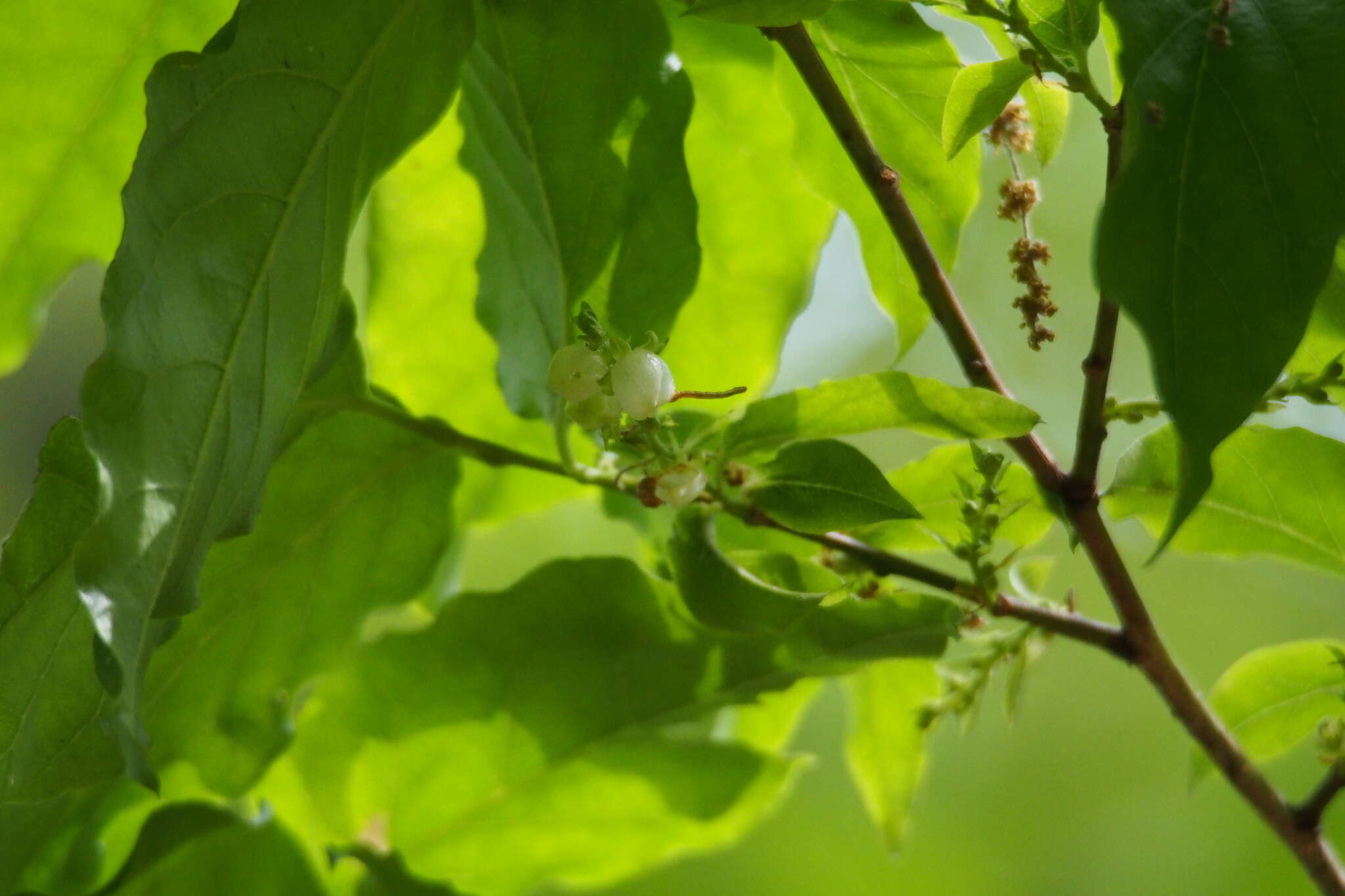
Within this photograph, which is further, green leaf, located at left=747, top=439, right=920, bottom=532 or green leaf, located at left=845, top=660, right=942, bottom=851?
green leaf, located at left=845, top=660, right=942, bottom=851

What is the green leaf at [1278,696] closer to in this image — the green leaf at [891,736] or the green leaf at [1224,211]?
the green leaf at [891,736]

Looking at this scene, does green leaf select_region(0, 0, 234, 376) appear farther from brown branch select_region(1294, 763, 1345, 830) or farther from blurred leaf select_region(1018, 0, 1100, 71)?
brown branch select_region(1294, 763, 1345, 830)

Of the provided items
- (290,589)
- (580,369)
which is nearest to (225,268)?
(580,369)

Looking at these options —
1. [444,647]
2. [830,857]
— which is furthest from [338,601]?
[830,857]

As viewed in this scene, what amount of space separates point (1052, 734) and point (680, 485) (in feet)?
4.95

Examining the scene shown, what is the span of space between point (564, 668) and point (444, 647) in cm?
6

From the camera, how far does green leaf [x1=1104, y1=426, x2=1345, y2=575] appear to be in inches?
17.8

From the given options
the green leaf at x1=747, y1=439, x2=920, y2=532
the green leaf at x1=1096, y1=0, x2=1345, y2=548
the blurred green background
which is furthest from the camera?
the blurred green background

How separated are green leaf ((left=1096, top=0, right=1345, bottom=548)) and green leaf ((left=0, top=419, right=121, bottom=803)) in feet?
1.04

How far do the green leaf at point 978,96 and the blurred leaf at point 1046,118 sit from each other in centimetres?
8

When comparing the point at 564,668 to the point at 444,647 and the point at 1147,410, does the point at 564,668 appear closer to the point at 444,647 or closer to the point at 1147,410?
the point at 444,647

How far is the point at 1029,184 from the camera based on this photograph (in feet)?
1.53

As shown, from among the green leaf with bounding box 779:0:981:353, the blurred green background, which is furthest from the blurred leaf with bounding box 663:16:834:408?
the blurred green background

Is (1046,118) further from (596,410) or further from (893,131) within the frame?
(596,410)
